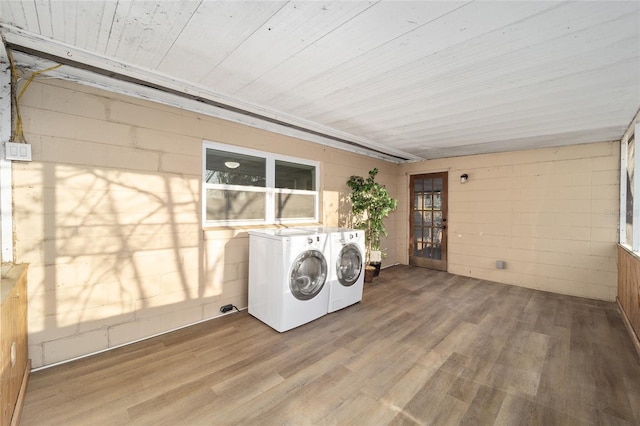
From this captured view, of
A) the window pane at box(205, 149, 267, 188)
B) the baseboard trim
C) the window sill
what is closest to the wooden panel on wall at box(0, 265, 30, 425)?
the window pane at box(205, 149, 267, 188)

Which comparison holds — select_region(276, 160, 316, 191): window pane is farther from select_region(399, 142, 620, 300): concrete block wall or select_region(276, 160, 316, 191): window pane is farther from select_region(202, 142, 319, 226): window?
select_region(399, 142, 620, 300): concrete block wall

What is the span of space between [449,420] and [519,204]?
158 inches

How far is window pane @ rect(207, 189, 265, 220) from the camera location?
299 centimetres

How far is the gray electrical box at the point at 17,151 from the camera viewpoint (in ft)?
6.12

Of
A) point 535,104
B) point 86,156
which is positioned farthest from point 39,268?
point 535,104

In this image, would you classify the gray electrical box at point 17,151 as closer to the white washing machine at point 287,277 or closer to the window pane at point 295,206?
the white washing machine at point 287,277

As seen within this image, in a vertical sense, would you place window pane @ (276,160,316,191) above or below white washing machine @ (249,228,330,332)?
above

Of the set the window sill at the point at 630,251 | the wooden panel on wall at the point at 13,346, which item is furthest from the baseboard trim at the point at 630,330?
the wooden panel on wall at the point at 13,346

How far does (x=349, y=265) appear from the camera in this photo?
3.38m

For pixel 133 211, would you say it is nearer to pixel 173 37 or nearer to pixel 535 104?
pixel 173 37

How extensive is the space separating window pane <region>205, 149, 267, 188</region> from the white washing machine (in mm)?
699

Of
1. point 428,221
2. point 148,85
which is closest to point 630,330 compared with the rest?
point 428,221

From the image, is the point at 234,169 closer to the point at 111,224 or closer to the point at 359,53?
the point at 111,224

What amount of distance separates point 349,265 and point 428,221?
2.82m
